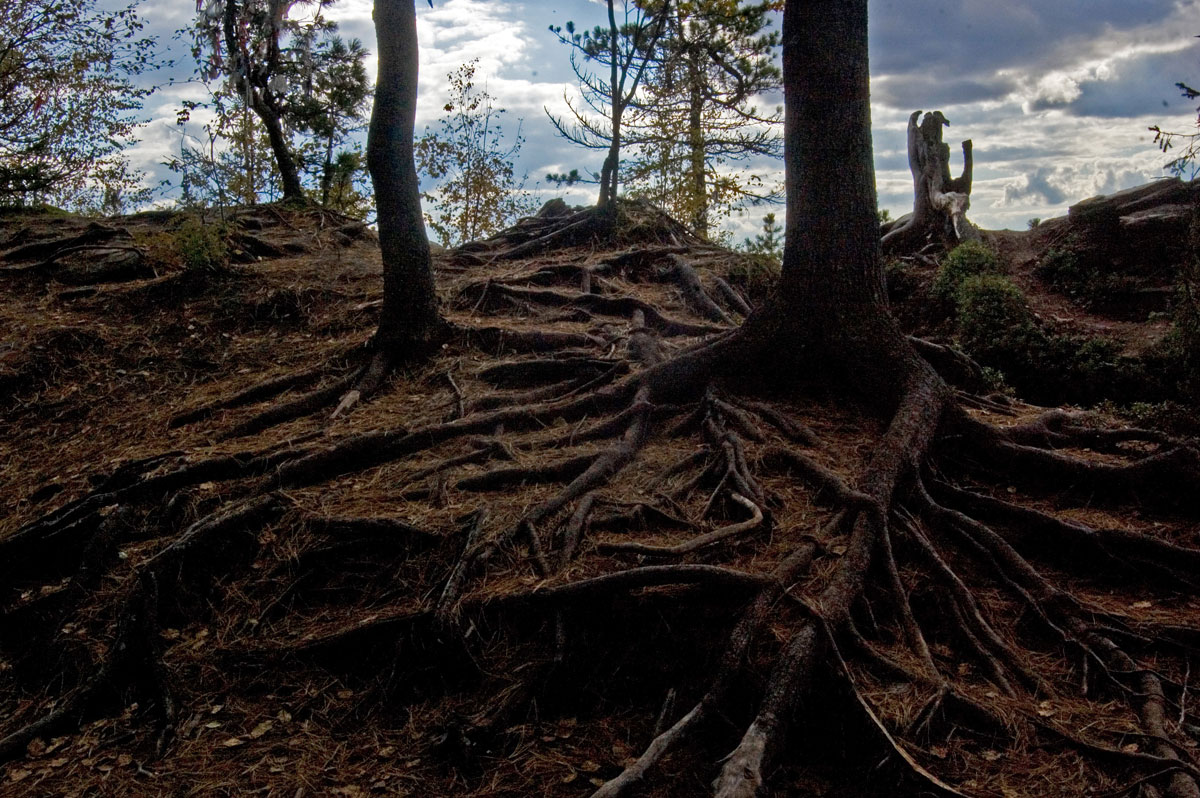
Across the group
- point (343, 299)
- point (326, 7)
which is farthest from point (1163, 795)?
point (326, 7)

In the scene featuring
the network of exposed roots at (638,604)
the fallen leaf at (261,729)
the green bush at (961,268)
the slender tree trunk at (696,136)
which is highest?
the slender tree trunk at (696,136)

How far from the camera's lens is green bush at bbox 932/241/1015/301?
10.9 meters

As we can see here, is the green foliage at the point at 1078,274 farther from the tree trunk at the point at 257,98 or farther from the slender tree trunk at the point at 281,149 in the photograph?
the slender tree trunk at the point at 281,149

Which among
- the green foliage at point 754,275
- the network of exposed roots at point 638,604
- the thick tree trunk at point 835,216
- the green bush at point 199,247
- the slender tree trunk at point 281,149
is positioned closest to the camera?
the network of exposed roots at point 638,604

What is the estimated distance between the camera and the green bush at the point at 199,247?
9266mm

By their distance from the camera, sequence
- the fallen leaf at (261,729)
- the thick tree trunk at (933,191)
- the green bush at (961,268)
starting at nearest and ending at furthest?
1. the fallen leaf at (261,729)
2. the green bush at (961,268)
3. the thick tree trunk at (933,191)

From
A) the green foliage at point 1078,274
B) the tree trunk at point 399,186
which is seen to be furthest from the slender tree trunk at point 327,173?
the green foliage at point 1078,274

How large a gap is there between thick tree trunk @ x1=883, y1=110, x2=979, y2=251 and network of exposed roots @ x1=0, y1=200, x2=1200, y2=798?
8.38m

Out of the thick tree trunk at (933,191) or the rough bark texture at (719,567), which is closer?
the rough bark texture at (719,567)

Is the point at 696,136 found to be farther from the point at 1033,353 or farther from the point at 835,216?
the point at 835,216

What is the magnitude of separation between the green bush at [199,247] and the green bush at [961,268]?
9916 mm

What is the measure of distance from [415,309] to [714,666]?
4564 mm

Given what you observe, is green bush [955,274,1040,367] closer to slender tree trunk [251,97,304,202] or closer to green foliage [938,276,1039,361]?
green foliage [938,276,1039,361]

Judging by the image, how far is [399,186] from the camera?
6629mm
